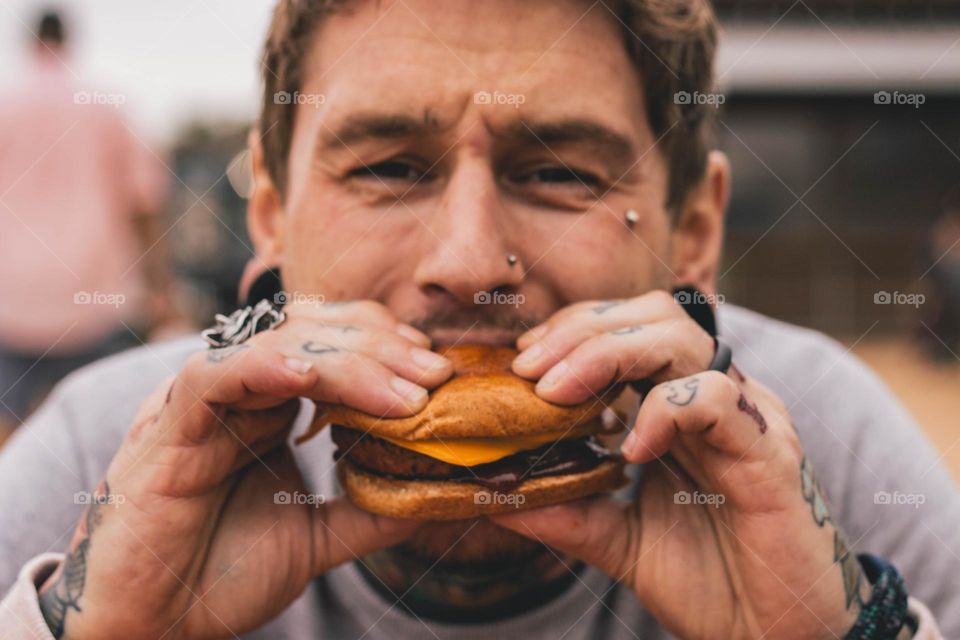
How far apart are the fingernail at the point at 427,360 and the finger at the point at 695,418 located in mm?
378

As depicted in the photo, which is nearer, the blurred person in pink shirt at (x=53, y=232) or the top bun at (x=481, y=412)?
the top bun at (x=481, y=412)

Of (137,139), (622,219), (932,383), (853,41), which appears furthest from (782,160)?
(622,219)

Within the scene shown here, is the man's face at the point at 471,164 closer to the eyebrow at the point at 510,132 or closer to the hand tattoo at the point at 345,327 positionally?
the eyebrow at the point at 510,132

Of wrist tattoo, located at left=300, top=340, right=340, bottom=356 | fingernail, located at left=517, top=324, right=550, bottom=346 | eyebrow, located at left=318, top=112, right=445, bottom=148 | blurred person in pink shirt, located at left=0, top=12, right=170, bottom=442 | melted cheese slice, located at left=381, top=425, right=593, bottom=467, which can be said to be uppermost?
eyebrow, located at left=318, top=112, right=445, bottom=148

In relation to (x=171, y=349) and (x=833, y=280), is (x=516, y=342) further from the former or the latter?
(x=833, y=280)

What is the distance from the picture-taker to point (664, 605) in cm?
171

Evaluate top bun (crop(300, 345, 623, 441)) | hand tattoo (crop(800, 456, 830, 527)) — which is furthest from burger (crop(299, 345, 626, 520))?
hand tattoo (crop(800, 456, 830, 527))

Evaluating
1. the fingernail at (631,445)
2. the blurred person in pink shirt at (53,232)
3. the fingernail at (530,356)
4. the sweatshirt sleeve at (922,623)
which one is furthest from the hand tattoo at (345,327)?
the blurred person in pink shirt at (53,232)

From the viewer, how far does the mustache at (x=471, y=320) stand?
1.72 metres

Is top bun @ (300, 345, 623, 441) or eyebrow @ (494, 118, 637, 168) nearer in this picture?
top bun @ (300, 345, 623, 441)

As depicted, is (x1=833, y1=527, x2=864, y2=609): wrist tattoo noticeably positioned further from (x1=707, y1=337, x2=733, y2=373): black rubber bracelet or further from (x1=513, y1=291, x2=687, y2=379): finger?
(x1=513, y1=291, x2=687, y2=379): finger

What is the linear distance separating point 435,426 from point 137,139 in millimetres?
3736

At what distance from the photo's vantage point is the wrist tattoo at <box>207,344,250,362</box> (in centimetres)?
153

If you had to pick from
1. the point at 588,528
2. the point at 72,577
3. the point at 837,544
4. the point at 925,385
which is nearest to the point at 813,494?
the point at 837,544
